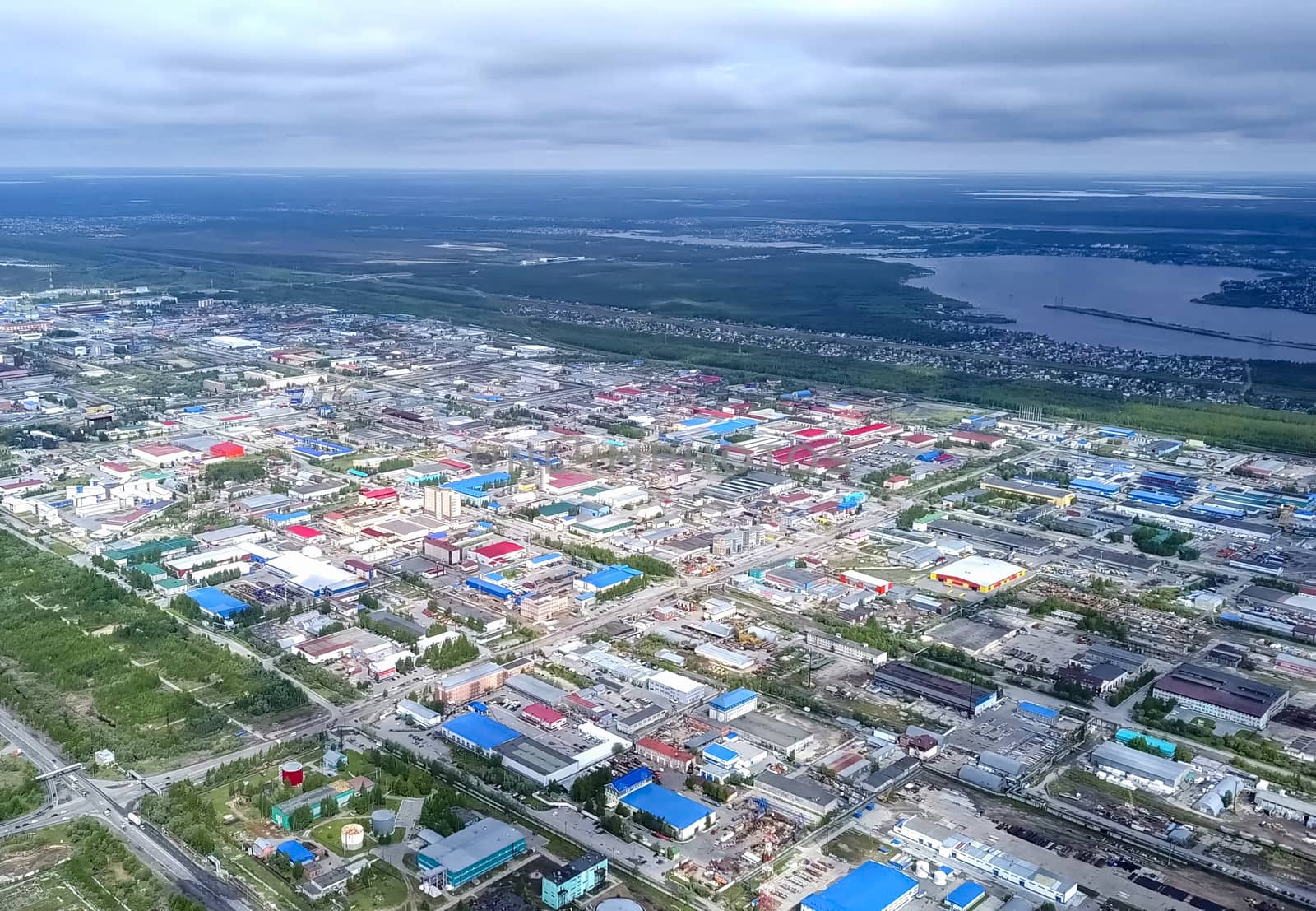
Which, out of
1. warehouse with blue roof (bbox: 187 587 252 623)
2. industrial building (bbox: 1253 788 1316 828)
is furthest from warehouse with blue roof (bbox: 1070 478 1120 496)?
warehouse with blue roof (bbox: 187 587 252 623)

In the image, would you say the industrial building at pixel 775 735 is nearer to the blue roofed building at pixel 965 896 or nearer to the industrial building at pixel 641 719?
the industrial building at pixel 641 719

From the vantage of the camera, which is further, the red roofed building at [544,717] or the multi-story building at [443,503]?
the multi-story building at [443,503]

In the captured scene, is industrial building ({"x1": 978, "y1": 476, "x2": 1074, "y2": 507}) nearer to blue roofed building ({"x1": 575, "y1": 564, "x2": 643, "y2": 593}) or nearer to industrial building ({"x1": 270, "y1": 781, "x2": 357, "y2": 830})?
blue roofed building ({"x1": 575, "y1": 564, "x2": 643, "y2": 593})

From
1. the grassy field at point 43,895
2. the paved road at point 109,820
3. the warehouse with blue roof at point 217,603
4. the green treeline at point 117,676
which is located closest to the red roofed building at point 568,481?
the warehouse with blue roof at point 217,603

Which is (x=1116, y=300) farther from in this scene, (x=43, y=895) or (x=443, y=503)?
(x=43, y=895)

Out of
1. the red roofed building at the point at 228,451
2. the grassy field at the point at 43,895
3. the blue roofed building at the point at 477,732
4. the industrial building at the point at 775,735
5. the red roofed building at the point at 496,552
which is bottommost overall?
the grassy field at the point at 43,895
